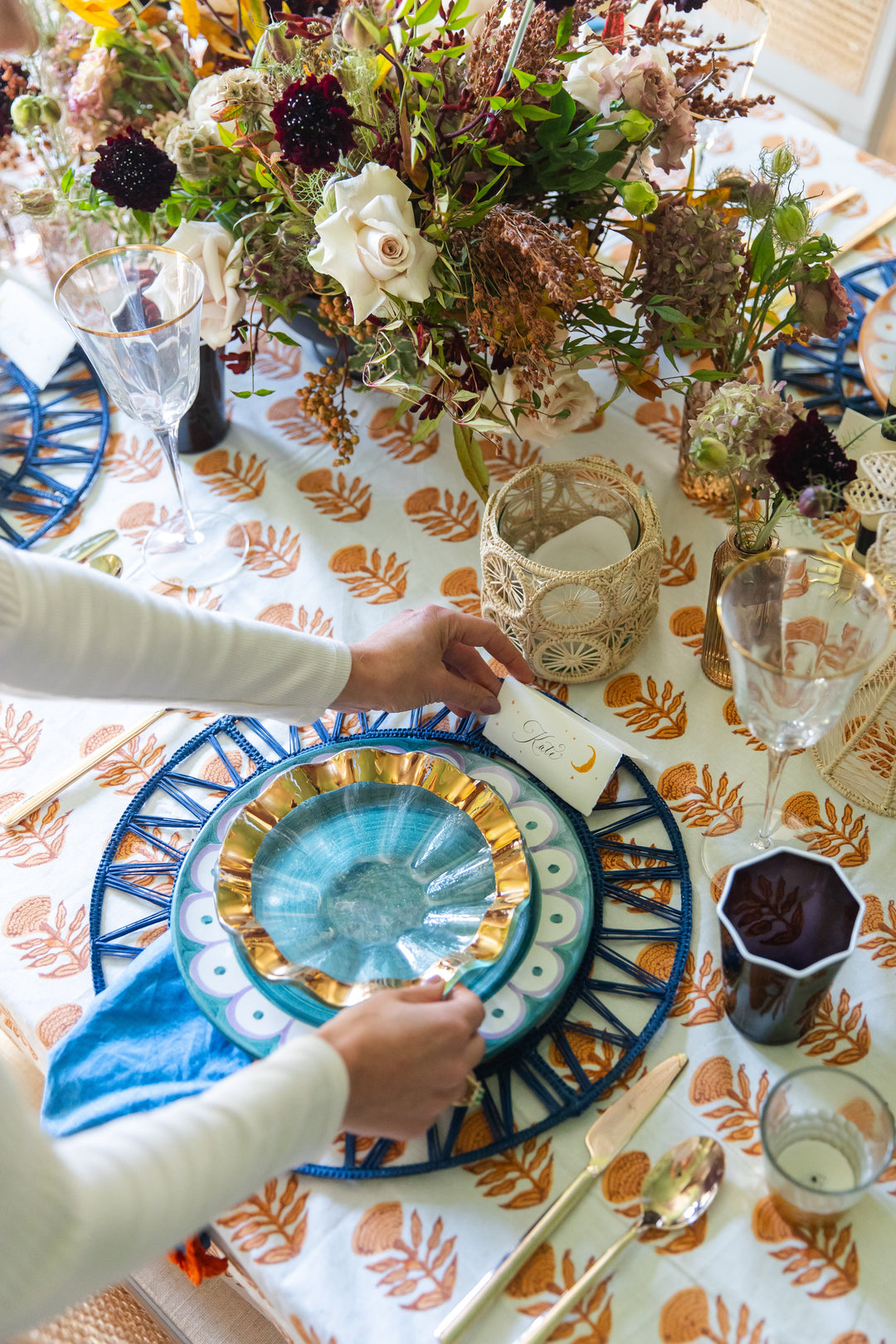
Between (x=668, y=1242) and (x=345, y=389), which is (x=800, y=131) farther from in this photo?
(x=668, y=1242)

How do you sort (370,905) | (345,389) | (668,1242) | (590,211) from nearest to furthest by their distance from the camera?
(668,1242) → (370,905) → (590,211) → (345,389)

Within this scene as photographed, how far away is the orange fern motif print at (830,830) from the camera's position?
2.84ft

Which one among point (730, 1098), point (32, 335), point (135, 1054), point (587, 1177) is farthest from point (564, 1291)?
point (32, 335)

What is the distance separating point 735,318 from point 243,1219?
2.86 feet

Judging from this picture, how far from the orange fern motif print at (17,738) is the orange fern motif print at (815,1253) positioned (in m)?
0.73

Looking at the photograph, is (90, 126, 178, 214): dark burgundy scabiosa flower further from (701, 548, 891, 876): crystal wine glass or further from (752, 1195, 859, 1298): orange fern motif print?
(752, 1195, 859, 1298): orange fern motif print

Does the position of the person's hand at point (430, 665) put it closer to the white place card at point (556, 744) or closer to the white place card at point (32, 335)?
the white place card at point (556, 744)

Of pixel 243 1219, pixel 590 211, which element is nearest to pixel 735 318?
pixel 590 211

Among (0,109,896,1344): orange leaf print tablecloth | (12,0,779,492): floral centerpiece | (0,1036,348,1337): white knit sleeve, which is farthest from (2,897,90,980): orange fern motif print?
(12,0,779,492): floral centerpiece

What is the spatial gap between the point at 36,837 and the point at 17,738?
13 centimetres

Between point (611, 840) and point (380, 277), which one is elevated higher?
point (380, 277)

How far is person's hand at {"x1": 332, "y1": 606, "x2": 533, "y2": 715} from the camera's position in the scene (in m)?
0.90

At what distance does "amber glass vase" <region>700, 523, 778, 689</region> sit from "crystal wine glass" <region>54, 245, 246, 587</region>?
0.50 metres

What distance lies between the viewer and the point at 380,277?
90 cm
